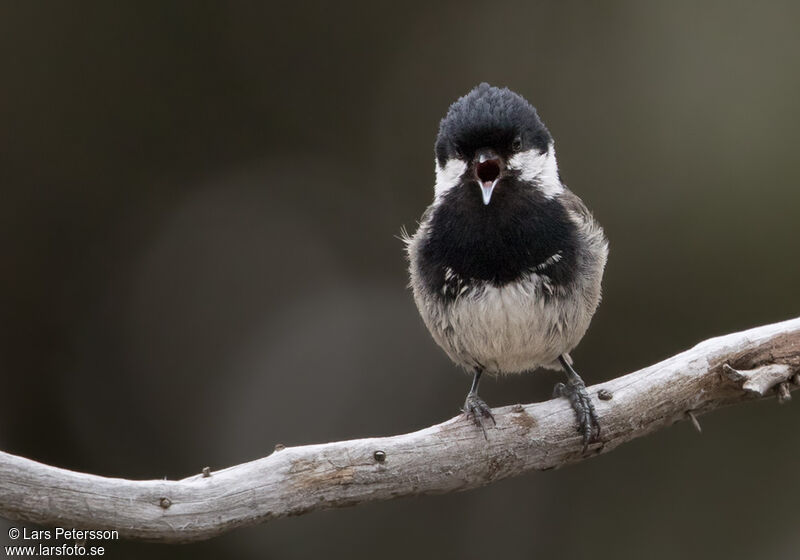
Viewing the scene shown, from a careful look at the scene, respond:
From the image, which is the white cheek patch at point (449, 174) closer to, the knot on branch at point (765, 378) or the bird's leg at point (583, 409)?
the bird's leg at point (583, 409)

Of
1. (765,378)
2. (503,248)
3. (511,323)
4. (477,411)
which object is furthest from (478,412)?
(765,378)

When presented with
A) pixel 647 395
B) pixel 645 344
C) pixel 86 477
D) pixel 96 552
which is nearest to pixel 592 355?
pixel 645 344

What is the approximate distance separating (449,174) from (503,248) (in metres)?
0.37

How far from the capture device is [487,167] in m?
3.22

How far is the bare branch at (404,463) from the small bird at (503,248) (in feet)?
0.36

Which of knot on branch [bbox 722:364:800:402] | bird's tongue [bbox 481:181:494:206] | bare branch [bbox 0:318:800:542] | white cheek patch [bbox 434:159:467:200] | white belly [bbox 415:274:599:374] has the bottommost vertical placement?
bare branch [bbox 0:318:800:542]

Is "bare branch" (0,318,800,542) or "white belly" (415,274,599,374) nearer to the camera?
"bare branch" (0,318,800,542)

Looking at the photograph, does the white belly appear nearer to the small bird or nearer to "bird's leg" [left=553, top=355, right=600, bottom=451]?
the small bird

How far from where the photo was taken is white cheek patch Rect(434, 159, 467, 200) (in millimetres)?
3273

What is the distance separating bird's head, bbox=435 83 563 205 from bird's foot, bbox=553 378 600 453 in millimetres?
740

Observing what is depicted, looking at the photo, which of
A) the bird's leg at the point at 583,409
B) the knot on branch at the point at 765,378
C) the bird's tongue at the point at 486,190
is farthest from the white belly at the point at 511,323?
the knot on branch at the point at 765,378

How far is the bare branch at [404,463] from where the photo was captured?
8.33ft

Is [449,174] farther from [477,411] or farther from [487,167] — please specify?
[477,411]

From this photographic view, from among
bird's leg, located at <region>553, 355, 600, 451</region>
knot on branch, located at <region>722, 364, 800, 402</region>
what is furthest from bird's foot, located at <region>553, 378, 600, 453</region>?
knot on branch, located at <region>722, 364, 800, 402</region>
